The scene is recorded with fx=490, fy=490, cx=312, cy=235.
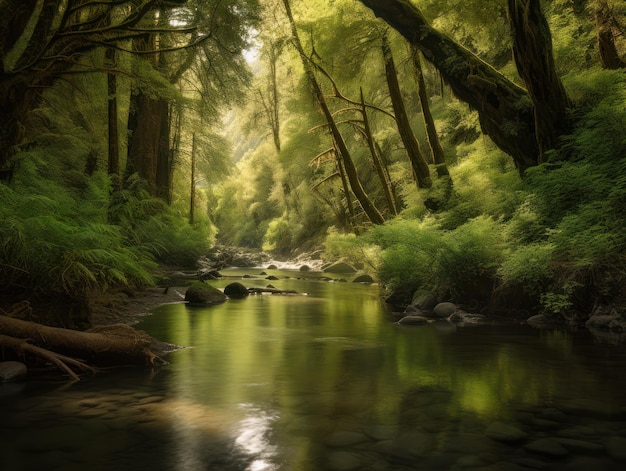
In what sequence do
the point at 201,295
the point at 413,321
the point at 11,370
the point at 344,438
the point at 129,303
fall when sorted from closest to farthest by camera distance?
the point at 344,438, the point at 11,370, the point at 413,321, the point at 129,303, the point at 201,295

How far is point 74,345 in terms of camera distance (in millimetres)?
5543

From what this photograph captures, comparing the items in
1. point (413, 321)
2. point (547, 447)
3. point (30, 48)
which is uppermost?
point (30, 48)

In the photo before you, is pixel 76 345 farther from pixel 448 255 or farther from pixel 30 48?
pixel 448 255

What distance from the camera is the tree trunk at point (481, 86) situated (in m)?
11.9

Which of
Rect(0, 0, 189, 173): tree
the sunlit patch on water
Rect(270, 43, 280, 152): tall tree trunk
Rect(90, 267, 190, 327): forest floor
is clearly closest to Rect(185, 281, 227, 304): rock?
Rect(90, 267, 190, 327): forest floor

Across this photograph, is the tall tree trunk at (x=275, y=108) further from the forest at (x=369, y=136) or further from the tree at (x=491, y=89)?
the tree at (x=491, y=89)

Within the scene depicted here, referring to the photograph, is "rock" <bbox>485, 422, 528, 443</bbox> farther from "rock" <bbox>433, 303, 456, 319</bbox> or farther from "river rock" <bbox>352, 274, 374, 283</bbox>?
"river rock" <bbox>352, 274, 374, 283</bbox>

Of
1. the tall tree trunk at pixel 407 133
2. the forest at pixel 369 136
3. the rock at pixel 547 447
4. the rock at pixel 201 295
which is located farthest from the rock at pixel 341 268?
the rock at pixel 547 447

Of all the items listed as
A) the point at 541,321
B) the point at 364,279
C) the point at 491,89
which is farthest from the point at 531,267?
the point at 364,279

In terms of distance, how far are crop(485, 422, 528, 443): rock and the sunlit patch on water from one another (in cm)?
179

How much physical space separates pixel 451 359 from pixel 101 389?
445cm

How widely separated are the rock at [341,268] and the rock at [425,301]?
48.6ft

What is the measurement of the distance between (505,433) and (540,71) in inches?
346

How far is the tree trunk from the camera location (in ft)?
38.9
